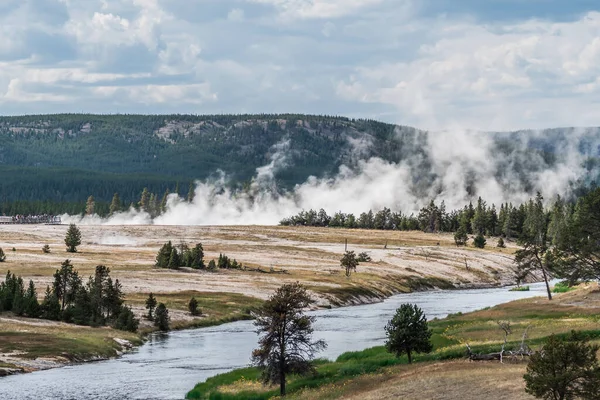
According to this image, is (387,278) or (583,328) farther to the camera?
(387,278)

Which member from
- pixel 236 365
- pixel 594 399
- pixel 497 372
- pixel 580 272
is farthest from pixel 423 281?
pixel 594 399

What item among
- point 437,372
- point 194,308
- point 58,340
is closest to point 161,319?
point 194,308

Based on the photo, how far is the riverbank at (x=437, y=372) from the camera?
51.1 metres

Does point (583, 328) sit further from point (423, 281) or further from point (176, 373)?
point (423, 281)

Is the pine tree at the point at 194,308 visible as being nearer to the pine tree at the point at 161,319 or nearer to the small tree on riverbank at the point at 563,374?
the pine tree at the point at 161,319

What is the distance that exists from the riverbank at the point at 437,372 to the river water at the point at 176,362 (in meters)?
4.36

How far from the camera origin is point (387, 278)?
16438 cm

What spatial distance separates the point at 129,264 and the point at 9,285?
5921 cm

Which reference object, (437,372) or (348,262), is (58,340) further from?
(348,262)

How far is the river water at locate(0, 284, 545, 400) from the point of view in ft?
213

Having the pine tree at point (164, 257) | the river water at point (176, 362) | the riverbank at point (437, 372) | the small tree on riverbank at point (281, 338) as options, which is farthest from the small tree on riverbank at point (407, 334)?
the pine tree at point (164, 257)

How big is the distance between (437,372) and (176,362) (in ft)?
97.1

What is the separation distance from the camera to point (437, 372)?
55.7 metres

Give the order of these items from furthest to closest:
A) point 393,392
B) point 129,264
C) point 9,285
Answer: point 129,264 < point 9,285 < point 393,392
